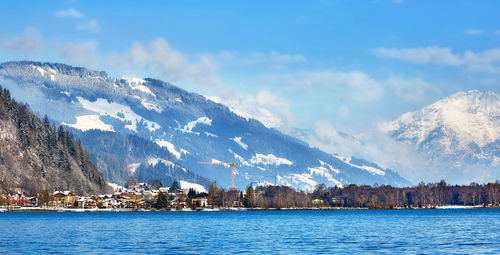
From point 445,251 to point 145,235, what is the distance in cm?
6197

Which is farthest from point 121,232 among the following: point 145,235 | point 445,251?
point 445,251

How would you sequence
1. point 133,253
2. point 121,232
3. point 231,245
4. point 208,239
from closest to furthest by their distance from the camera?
point 133,253 → point 231,245 → point 208,239 → point 121,232

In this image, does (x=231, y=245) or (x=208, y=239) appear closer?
(x=231, y=245)

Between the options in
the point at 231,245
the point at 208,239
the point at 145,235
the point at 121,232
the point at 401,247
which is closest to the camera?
the point at 401,247

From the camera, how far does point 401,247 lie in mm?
115062

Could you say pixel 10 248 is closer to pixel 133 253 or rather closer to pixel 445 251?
pixel 133 253

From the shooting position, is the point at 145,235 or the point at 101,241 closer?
the point at 101,241

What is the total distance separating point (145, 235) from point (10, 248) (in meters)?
36.0

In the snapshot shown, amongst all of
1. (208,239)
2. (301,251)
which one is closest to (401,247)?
(301,251)

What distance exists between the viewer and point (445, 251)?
10856cm

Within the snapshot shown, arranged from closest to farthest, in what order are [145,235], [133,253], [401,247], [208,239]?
[133,253], [401,247], [208,239], [145,235]

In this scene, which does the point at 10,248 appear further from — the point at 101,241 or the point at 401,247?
the point at 401,247

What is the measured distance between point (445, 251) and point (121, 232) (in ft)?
240

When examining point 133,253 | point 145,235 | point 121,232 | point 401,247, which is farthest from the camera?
point 121,232
